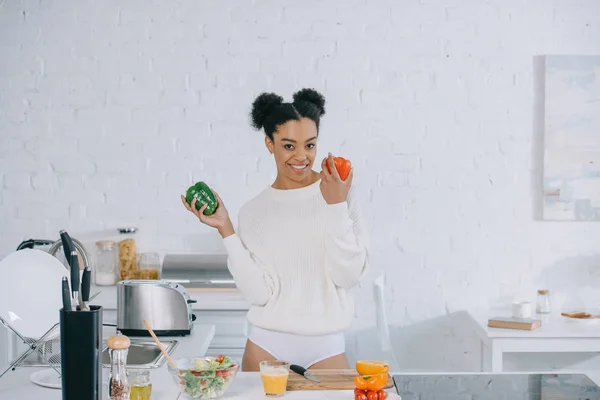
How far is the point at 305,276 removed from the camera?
220 cm

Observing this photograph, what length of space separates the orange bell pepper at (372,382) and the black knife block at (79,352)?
57cm

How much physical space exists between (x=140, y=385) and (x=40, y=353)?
1.81ft

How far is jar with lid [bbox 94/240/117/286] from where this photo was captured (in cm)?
345

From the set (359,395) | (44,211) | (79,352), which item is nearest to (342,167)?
(359,395)

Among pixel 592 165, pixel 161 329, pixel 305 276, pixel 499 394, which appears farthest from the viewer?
pixel 592 165

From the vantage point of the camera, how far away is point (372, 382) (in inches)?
64.9

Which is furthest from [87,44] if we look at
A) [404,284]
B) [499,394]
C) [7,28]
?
[499,394]

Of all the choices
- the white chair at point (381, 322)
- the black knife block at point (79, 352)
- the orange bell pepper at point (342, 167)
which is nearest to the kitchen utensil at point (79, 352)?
the black knife block at point (79, 352)

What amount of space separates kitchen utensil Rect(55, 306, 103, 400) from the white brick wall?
6.92 feet

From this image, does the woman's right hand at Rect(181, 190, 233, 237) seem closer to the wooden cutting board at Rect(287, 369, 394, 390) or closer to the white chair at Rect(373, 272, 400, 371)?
the wooden cutting board at Rect(287, 369, 394, 390)

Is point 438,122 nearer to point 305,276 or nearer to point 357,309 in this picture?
point 357,309

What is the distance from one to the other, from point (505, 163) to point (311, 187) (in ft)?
5.18

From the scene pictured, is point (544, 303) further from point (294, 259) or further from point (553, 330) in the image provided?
point (294, 259)

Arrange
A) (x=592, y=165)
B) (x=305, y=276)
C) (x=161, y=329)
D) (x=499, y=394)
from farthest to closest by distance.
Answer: (x=592, y=165) < (x=161, y=329) < (x=305, y=276) < (x=499, y=394)
